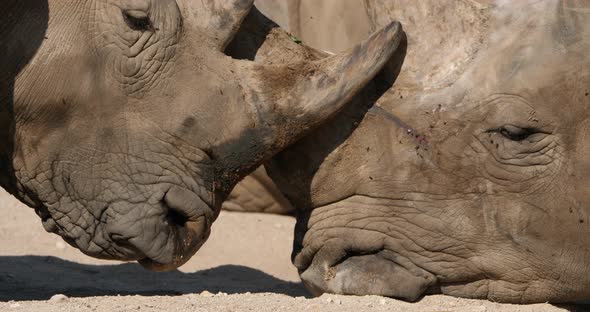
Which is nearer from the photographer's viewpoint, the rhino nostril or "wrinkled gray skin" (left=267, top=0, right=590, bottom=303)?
the rhino nostril

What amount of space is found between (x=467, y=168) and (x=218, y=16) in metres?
1.33

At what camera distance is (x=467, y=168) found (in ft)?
22.5

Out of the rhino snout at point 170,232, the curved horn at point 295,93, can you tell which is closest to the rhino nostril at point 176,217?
the rhino snout at point 170,232

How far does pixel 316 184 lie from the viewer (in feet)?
22.8

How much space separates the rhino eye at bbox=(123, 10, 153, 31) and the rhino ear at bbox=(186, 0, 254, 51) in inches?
8.4

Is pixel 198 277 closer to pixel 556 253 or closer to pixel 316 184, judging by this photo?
pixel 316 184

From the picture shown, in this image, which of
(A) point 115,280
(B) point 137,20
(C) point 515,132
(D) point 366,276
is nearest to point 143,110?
(B) point 137,20

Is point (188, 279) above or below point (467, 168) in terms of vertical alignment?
below

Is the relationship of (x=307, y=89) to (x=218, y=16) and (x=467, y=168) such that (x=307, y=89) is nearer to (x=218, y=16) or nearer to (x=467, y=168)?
(x=218, y=16)

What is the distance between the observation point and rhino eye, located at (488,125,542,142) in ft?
22.2

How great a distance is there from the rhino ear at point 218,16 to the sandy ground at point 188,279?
3.75 feet

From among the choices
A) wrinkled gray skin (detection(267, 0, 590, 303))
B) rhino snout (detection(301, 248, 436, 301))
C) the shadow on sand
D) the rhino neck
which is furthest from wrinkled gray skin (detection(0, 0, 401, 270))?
the shadow on sand

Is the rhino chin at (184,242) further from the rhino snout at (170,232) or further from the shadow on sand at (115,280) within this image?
the shadow on sand at (115,280)

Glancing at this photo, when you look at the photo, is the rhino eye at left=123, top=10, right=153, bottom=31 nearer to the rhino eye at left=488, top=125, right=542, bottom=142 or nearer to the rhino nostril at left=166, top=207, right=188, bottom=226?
the rhino nostril at left=166, top=207, right=188, bottom=226
